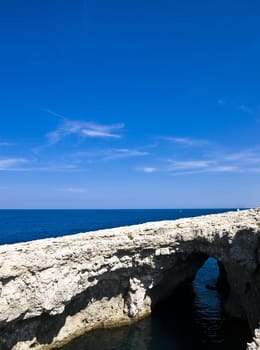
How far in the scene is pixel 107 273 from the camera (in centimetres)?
3167

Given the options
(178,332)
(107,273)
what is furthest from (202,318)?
(107,273)

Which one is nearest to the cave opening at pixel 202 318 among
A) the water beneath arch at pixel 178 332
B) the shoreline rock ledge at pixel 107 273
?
the water beneath arch at pixel 178 332

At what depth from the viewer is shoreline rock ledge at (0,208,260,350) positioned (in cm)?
2664

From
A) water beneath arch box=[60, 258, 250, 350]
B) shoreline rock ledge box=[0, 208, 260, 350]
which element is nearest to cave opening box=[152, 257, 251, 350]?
water beneath arch box=[60, 258, 250, 350]

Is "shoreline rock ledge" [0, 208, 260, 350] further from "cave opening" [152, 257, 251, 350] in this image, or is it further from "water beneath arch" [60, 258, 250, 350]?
"cave opening" [152, 257, 251, 350]

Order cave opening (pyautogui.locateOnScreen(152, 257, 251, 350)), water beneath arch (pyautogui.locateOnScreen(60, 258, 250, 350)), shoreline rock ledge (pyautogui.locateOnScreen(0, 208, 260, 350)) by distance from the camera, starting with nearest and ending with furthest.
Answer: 1. shoreline rock ledge (pyautogui.locateOnScreen(0, 208, 260, 350))
2. water beneath arch (pyautogui.locateOnScreen(60, 258, 250, 350))
3. cave opening (pyautogui.locateOnScreen(152, 257, 251, 350))

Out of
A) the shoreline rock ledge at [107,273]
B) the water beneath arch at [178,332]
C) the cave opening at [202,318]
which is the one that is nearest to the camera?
the shoreline rock ledge at [107,273]

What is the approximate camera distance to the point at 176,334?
31109mm

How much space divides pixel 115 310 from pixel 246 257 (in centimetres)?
1530

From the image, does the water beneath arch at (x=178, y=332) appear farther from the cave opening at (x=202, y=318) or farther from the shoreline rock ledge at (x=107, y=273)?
the shoreline rock ledge at (x=107, y=273)

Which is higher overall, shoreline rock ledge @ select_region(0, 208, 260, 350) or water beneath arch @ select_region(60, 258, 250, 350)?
shoreline rock ledge @ select_region(0, 208, 260, 350)

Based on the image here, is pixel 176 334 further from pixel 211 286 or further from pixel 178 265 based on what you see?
pixel 211 286

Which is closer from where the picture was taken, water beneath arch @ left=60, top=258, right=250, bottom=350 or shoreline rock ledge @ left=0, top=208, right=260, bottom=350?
shoreline rock ledge @ left=0, top=208, right=260, bottom=350

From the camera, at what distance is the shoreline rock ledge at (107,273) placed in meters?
26.6
